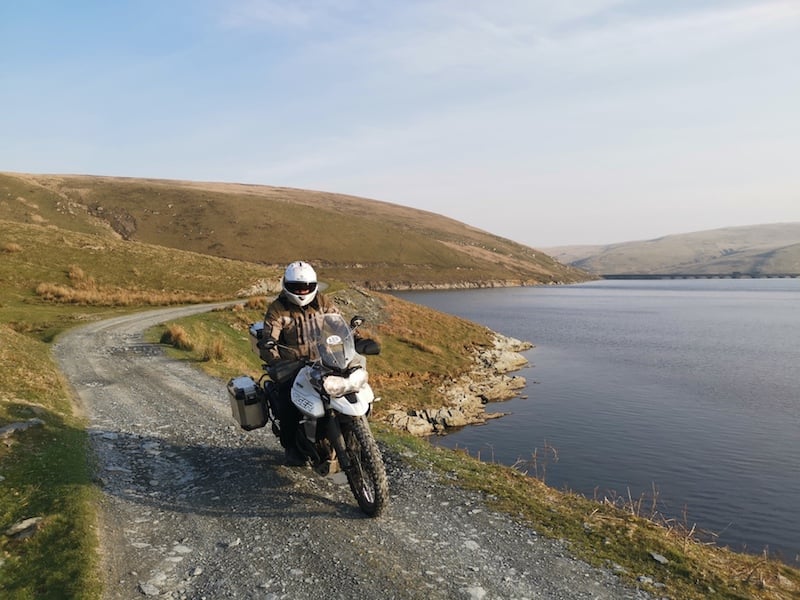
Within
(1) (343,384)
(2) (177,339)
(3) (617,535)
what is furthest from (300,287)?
(2) (177,339)

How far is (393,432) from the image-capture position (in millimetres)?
12531

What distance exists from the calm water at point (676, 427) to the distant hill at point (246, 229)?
97.9 m

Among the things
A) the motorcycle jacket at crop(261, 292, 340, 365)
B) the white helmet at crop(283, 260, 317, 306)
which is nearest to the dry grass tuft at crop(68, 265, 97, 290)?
the motorcycle jacket at crop(261, 292, 340, 365)

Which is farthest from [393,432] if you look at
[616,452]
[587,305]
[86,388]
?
[587,305]

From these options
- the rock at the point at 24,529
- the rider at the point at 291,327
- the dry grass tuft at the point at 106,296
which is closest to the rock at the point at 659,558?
the rider at the point at 291,327

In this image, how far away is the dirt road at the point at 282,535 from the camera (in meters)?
5.82

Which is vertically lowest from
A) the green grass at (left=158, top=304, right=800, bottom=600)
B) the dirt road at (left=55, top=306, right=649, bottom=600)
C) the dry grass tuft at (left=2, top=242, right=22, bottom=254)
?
the green grass at (left=158, top=304, right=800, bottom=600)

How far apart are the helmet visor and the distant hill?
130 meters

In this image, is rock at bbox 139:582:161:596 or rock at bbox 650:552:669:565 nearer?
rock at bbox 139:582:161:596

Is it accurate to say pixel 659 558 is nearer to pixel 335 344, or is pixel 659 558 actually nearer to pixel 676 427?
pixel 335 344

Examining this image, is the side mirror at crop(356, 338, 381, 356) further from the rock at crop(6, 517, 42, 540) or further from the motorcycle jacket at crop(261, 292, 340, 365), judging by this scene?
the rock at crop(6, 517, 42, 540)

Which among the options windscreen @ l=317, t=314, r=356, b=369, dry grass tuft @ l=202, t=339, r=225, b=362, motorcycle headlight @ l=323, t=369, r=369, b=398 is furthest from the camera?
dry grass tuft @ l=202, t=339, r=225, b=362

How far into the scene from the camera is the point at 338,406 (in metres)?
7.03

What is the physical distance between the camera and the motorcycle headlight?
22.9 ft
